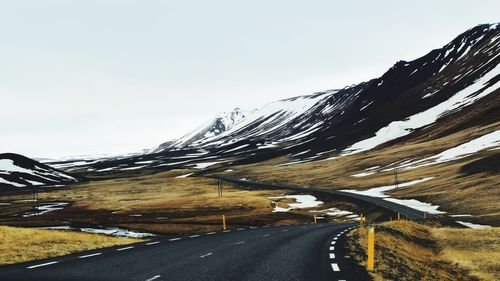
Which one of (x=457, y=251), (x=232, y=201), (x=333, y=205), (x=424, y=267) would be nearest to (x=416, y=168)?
(x=333, y=205)

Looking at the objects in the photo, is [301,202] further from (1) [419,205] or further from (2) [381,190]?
(1) [419,205]

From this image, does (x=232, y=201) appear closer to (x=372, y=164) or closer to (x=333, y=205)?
(x=333, y=205)

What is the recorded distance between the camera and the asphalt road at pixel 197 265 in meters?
15.2

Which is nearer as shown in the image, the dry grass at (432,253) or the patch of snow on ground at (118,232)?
the dry grass at (432,253)

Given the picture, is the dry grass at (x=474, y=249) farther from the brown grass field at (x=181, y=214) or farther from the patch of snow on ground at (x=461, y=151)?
the patch of snow on ground at (x=461, y=151)

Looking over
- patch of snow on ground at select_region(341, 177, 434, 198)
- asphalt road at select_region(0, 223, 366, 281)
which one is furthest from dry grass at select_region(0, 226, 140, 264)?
patch of snow on ground at select_region(341, 177, 434, 198)

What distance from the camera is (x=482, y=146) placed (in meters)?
127

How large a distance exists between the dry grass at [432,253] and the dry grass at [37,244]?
12756mm

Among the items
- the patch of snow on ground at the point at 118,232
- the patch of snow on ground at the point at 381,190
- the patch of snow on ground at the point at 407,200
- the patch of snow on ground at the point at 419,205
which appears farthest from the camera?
the patch of snow on ground at the point at 381,190

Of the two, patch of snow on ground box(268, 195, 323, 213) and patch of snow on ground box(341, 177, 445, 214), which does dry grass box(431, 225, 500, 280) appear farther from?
patch of snow on ground box(268, 195, 323, 213)

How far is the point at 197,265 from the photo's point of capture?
57.8ft

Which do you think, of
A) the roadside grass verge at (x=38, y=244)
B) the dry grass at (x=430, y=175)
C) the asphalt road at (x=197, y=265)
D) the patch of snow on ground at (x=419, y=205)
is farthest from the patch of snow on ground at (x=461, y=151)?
the roadside grass verge at (x=38, y=244)

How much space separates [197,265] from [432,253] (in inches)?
625

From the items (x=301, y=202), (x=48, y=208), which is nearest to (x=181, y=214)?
(x=301, y=202)
